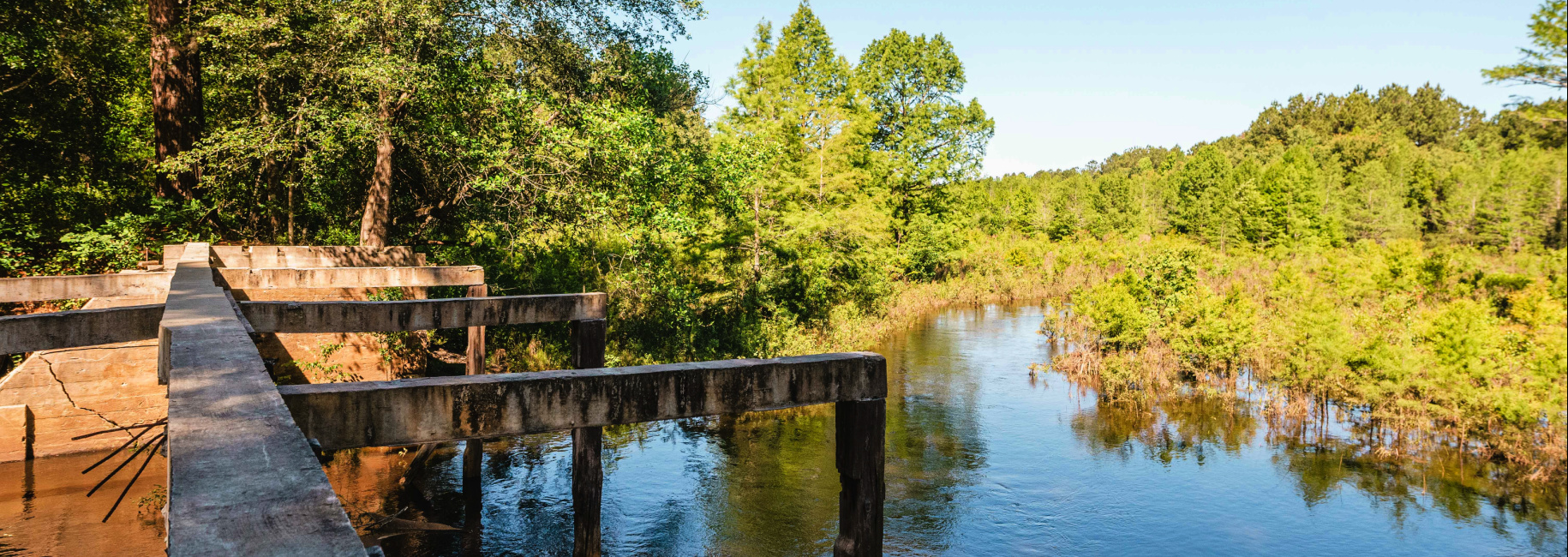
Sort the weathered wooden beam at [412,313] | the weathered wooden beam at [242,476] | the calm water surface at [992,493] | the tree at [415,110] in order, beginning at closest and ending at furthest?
the weathered wooden beam at [242,476]
the weathered wooden beam at [412,313]
the calm water surface at [992,493]
the tree at [415,110]

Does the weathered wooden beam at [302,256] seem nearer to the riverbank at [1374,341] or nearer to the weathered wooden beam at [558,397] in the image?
the weathered wooden beam at [558,397]

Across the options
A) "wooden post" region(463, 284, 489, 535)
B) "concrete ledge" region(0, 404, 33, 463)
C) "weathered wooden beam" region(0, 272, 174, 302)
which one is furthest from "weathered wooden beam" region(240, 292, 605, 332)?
"concrete ledge" region(0, 404, 33, 463)

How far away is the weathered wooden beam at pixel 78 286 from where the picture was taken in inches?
309

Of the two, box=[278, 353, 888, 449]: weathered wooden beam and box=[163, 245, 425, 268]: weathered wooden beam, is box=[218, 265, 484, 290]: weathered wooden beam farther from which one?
box=[278, 353, 888, 449]: weathered wooden beam

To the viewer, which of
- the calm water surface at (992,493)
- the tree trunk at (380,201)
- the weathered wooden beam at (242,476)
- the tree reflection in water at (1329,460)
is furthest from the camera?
the tree trunk at (380,201)

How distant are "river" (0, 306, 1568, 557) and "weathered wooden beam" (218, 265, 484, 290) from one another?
9.65ft

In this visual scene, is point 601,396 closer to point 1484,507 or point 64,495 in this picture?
point 64,495

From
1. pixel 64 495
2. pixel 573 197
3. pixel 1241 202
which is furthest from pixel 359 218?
pixel 1241 202

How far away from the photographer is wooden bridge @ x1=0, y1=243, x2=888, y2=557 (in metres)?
1.70

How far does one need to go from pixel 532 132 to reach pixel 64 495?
26.9 feet

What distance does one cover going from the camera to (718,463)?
13.3 m

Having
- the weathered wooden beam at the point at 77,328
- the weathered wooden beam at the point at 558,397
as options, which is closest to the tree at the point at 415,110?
the weathered wooden beam at the point at 77,328

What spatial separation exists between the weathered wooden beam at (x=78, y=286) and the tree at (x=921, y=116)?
3227cm

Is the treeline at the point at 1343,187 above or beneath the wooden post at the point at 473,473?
above
